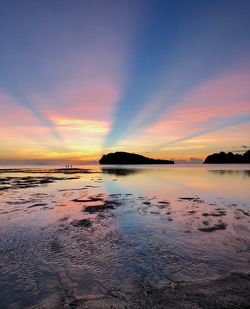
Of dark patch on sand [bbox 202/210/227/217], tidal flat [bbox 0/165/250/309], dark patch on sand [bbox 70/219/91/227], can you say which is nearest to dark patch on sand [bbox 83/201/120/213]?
tidal flat [bbox 0/165/250/309]

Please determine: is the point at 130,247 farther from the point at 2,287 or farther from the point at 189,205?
the point at 189,205

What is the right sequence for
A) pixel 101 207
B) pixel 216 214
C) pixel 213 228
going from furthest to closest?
pixel 101 207 < pixel 216 214 < pixel 213 228

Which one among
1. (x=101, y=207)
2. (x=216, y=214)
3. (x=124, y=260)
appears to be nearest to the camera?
(x=124, y=260)

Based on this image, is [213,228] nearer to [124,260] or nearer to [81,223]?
[124,260]

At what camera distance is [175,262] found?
24.8 ft

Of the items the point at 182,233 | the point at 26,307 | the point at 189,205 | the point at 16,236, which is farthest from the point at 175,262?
the point at 189,205

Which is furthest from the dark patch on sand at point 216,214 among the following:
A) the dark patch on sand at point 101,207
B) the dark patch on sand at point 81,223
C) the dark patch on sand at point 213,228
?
the dark patch on sand at point 81,223

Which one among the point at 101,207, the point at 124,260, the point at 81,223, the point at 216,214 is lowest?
the point at 124,260

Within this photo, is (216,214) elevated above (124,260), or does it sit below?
above

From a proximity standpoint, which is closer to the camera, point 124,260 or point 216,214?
point 124,260

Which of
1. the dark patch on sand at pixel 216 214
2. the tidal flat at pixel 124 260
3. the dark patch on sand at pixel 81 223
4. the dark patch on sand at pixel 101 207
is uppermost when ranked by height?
the dark patch on sand at pixel 101 207

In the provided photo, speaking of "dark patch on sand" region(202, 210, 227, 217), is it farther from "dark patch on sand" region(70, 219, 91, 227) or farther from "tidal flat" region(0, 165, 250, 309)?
"dark patch on sand" region(70, 219, 91, 227)

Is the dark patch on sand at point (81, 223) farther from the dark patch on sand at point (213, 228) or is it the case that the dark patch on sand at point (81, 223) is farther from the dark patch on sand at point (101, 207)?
the dark patch on sand at point (213, 228)

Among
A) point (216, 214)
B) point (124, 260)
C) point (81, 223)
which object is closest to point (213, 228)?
point (216, 214)
